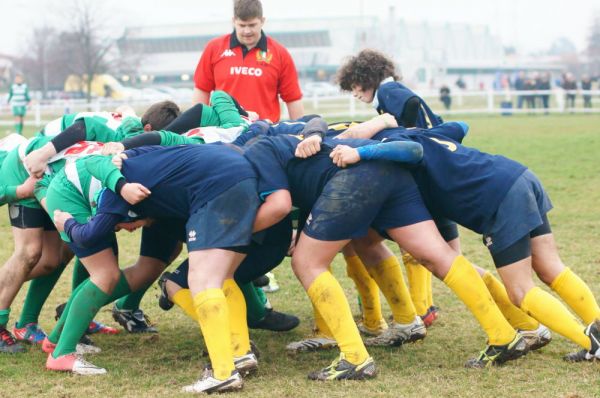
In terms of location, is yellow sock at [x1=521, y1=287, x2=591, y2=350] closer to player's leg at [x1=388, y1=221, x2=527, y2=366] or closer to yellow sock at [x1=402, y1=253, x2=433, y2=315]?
player's leg at [x1=388, y1=221, x2=527, y2=366]

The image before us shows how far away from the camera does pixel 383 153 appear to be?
519cm

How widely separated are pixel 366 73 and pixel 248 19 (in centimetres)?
158

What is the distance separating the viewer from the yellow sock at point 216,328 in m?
4.96

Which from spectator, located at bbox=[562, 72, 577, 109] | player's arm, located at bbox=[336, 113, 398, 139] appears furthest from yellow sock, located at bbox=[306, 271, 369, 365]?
spectator, located at bbox=[562, 72, 577, 109]

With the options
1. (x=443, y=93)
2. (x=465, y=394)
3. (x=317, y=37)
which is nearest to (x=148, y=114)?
(x=465, y=394)

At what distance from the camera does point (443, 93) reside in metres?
31.9

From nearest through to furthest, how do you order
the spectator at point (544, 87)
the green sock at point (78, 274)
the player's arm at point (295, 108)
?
the green sock at point (78, 274)
the player's arm at point (295, 108)
the spectator at point (544, 87)

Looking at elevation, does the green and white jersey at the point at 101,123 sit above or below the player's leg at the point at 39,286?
above

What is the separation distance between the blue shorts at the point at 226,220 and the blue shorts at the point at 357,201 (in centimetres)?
38

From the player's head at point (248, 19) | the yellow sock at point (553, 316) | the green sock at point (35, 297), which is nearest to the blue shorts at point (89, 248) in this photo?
the green sock at point (35, 297)

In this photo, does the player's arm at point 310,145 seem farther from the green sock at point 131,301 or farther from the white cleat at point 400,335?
the green sock at point 131,301

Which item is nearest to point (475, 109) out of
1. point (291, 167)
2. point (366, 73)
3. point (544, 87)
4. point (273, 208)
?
point (544, 87)

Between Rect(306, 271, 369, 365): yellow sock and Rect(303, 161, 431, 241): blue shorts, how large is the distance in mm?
262

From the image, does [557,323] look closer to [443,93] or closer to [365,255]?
[365,255]
